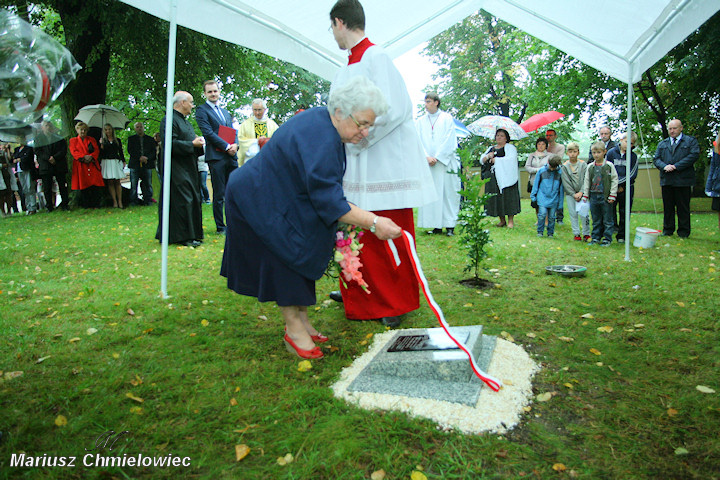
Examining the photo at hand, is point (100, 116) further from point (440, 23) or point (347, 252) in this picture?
point (347, 252)

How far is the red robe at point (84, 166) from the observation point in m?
12.1

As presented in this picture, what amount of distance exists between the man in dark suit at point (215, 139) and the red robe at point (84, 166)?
6.24 m

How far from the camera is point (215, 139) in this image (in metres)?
7.56

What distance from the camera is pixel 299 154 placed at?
2887 mm

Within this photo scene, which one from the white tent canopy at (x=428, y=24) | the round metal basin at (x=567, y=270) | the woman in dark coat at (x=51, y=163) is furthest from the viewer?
the woman in dark coat at (x=51, y=163)

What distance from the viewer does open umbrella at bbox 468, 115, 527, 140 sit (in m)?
11.8

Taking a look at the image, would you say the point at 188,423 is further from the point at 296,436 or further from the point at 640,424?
the point at 640,424

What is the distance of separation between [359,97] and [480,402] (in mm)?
1842

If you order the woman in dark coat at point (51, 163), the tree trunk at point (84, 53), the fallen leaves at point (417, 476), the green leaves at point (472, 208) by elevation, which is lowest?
the fallen leaves at point (417, 476)

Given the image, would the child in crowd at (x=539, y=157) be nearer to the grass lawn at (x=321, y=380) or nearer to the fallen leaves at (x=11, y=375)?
the grass lawn at (x=321, y=380)

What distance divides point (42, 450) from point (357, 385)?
5.26 feet

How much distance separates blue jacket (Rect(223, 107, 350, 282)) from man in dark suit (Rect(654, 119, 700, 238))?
25.8 feet
